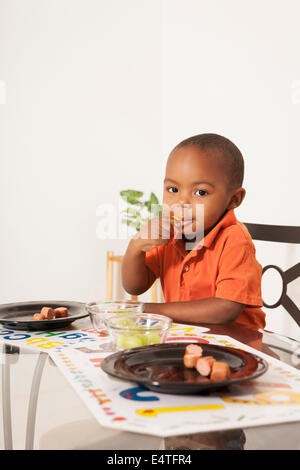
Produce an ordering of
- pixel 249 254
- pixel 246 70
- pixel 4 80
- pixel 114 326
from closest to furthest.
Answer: pixel 114 326 → pixel 249 254 → pixel 246 70 → pixel 4 80

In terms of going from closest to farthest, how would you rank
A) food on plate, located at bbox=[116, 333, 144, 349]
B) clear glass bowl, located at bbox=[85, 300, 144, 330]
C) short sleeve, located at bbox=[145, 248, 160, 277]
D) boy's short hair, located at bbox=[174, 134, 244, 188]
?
food on plate, located at bbox=[116, 333, 144, 349]
clear glass bowl, located at bbox=[85, 300, 144, 330]
boy's short hair, located at bbox=[174, 134, 244, 188]
short sleeve, located at bbox=[145, 248, 160, 277]

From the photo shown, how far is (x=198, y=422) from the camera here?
0.56 meters

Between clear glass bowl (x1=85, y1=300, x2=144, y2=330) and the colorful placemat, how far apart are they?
0.12 m

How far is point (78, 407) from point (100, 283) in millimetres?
2793

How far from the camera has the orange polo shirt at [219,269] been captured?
1.22 metres

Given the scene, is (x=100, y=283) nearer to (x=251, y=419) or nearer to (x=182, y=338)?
(x=182, y=338)

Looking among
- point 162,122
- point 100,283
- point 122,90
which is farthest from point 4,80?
point 100,283

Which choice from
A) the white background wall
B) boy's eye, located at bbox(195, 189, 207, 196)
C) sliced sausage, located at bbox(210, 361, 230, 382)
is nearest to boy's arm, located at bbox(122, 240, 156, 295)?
boy's eye, located at bbox(195, 189, 207, 196)

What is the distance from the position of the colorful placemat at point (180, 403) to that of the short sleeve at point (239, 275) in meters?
0.37

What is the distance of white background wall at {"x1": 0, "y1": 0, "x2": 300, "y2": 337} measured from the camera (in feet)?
10.0

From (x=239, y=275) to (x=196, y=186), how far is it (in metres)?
0.24

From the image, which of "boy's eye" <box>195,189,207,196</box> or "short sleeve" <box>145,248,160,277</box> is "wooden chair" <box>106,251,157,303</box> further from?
"boy's eye" <box>195,189,207,196</box>

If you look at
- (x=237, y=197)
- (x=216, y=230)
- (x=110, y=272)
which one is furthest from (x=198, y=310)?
(x=110, y=272)

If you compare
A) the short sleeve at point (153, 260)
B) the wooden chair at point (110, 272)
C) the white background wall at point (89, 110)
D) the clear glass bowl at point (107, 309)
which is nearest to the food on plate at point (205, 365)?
the clear glass bowl at point (107, 309)
